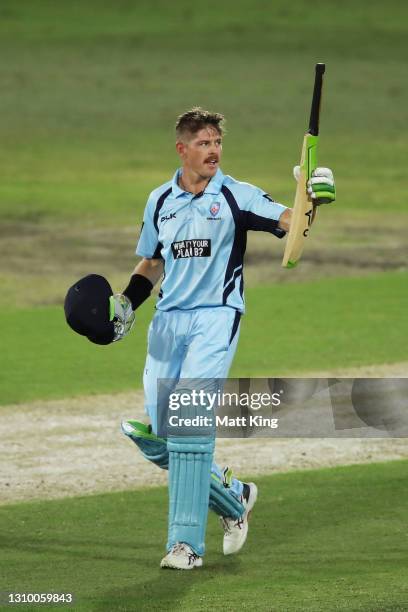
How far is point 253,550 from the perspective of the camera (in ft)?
21.8

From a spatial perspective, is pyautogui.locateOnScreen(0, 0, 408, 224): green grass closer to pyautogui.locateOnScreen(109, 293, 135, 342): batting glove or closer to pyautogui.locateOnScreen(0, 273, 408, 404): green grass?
pyautogui.locateOnScreen(0, 273, 408, 404): green grass

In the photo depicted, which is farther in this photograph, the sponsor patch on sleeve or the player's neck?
the player's neck

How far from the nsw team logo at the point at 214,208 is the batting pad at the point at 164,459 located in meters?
0.99

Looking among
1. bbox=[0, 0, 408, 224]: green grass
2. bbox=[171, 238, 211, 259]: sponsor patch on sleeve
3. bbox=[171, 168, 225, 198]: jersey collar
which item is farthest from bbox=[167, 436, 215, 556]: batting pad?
bbox=[0, 0, 408, 224]: green grass

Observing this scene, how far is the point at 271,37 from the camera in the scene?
115ft

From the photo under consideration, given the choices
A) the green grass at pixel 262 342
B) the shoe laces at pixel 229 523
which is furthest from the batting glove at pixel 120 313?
the green grass at pixel 262 342

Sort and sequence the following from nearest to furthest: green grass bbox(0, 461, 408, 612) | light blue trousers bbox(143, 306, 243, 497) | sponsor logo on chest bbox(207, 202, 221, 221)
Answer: green grass bbox(0, 461, 408, 612) < light blue trousers bbox(143, 306, 243, 497) < sponsor logo on chest bbox(207, 202, 221, 221)

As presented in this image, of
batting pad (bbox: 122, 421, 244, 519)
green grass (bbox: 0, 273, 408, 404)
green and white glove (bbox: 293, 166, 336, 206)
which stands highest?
green grass (bbox: 0, 273, 408, 404)

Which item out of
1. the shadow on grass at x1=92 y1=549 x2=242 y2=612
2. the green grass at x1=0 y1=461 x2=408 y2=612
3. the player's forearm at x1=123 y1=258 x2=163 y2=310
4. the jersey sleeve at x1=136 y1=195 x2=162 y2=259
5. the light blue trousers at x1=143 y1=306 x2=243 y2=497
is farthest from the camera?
the player's forearm at x1=123 y1=258 x2=163 y2=310

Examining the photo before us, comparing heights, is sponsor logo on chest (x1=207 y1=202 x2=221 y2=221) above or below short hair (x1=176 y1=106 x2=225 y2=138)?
below

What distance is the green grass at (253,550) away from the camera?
5.70m

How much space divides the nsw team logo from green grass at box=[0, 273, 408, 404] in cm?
362

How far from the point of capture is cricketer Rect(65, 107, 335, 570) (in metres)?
6.29

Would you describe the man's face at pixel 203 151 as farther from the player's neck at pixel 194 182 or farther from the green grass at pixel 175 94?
the green grass at pixel 175 94
